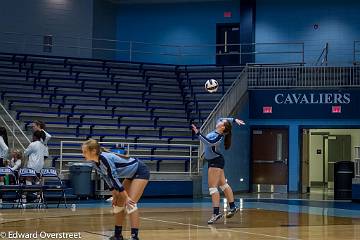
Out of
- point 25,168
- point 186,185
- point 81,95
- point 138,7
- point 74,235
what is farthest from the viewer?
point 138,7

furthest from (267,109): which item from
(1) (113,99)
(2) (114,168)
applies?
(2) (114,168)

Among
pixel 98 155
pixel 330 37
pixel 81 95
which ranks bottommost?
pixel 98 155

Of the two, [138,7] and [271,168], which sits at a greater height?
[138,7]

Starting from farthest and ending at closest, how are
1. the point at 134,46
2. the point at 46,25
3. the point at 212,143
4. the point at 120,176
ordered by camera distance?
the point at 134,46 → the point at 46,25 → the point at 212,143 → the point at 120,176

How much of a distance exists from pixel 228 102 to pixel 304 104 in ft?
11.1

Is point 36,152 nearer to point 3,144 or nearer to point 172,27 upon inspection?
point 3,144

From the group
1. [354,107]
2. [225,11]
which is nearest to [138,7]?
[225,11]

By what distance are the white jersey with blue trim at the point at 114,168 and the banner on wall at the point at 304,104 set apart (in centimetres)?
1760

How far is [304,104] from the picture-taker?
89.0ft

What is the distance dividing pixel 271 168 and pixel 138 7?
10692 mm

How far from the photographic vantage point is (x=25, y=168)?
17.8 m

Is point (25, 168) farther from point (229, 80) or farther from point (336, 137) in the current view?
point (336, 137)

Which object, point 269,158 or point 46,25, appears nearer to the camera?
point 269,158

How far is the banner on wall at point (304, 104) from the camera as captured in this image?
2694cm
